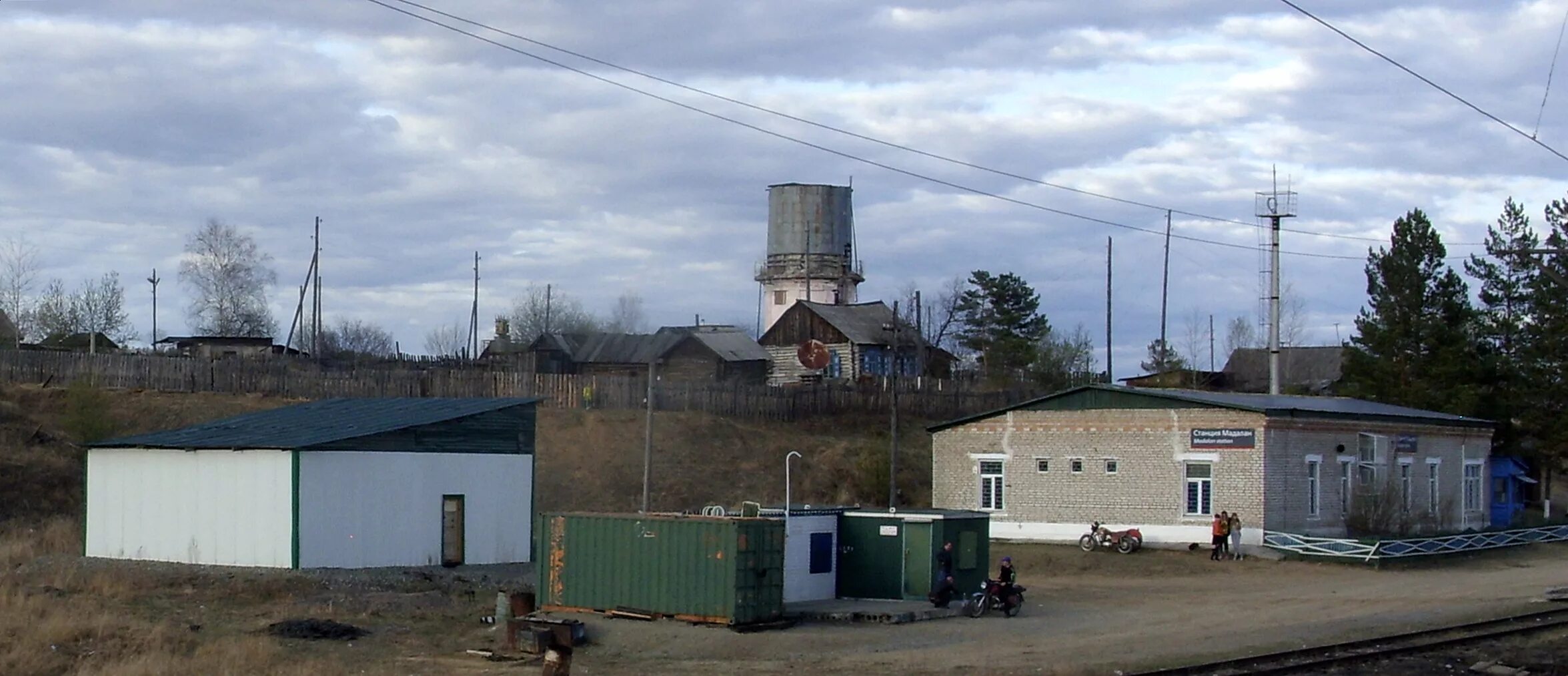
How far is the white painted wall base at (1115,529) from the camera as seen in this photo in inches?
1617

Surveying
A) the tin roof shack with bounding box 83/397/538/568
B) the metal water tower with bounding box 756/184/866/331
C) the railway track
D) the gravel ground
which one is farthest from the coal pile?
the metal water tower with bounding box 756/184/866/331

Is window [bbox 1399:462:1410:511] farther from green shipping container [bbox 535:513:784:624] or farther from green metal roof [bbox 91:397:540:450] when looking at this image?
green metal roof [bbox 91:397:540:450]

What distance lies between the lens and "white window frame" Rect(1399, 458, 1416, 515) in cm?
4622

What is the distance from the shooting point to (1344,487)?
1729 inches

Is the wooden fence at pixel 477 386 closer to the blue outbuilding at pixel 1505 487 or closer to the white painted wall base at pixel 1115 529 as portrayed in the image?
the white painted wall base at pixel 1115 529

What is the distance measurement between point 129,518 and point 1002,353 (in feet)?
171

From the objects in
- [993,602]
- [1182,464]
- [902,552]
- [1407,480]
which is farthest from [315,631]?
[1407,480]

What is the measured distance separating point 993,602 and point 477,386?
1526 inches

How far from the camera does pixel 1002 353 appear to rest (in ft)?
255

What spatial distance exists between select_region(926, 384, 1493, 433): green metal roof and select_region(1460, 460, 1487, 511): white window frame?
390cm

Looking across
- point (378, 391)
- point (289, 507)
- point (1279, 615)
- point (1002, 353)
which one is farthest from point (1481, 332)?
point (289, 507)

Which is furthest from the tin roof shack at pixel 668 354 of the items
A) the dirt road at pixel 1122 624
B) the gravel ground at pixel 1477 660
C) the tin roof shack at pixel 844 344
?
the gravel ground at pixel 1477 660

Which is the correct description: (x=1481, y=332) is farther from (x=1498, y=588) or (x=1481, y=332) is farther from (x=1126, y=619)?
(x=1126, y=619)

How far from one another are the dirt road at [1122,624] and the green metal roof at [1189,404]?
13.5 feet
